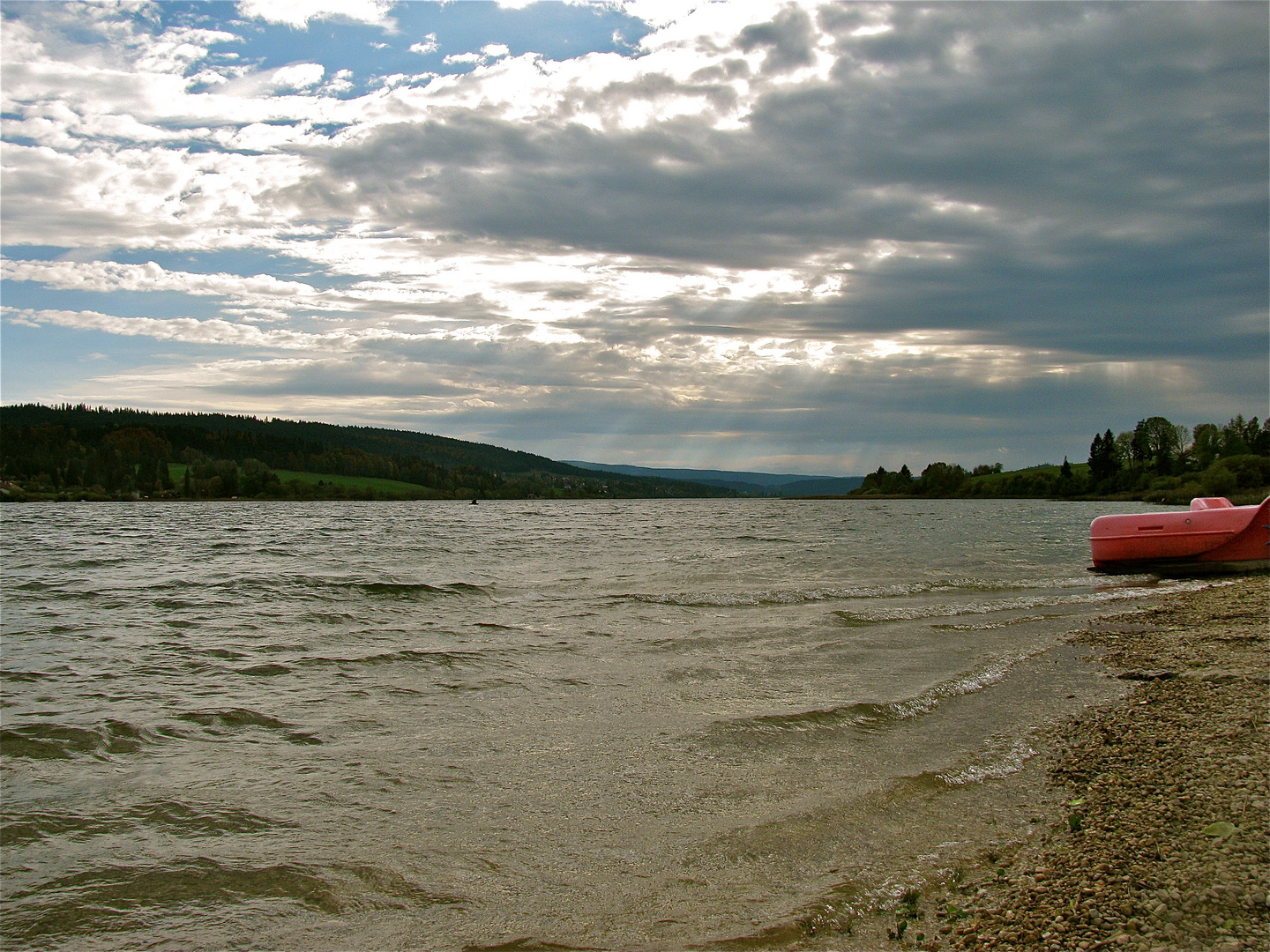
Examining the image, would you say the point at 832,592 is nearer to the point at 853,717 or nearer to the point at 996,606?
the point at 996,606

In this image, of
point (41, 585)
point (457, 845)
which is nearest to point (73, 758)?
point (457, 845)

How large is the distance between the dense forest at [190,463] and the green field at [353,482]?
317mm

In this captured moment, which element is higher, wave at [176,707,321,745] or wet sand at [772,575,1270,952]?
wet sand at [772,575,1270,952]

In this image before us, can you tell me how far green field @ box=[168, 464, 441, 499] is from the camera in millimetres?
148000

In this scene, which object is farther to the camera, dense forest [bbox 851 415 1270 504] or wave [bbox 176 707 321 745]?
dense forest [bbox 851 415 1270 504]

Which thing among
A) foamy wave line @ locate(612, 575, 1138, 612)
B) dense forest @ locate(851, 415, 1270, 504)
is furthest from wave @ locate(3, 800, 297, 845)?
dense forest @ locate(851, 415, 1270, 504)

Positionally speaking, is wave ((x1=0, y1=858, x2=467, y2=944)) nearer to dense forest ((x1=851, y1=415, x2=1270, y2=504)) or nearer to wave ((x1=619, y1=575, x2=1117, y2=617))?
wave ((x1=619, y1=575, x2=1117, y2=617))

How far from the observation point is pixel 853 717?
8.95m

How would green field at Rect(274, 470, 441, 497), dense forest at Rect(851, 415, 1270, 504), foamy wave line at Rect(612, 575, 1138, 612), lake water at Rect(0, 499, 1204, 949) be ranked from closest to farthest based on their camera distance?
lake water at Rect(0, 499, 1204, 949), foamy wave line at Rect(612, 575, 1138, 612), dense forest at Rect(851, 415, 1270, 504), green field at Rect(274, 470, 441, 497)

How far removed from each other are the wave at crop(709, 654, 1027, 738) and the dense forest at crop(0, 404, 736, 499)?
14840 centimetres

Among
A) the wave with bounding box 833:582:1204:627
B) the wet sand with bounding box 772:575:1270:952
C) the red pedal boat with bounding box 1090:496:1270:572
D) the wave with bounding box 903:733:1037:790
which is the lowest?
the wave with bounding box 833:582:1204:627

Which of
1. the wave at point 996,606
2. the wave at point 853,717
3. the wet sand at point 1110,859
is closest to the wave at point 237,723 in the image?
the wave at point 853,717

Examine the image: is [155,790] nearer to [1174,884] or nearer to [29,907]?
[29,907]

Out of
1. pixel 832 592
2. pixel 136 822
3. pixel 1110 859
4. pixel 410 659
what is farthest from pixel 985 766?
pixel 832 592
